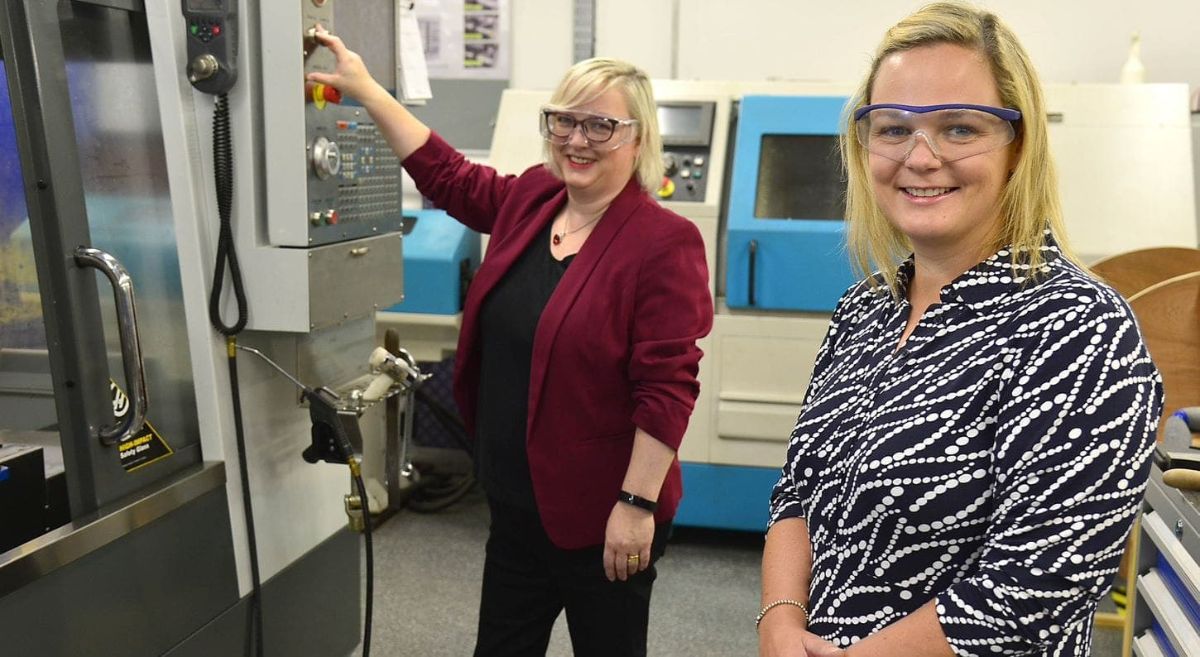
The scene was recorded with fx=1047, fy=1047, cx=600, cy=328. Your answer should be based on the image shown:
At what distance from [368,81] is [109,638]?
102 cm

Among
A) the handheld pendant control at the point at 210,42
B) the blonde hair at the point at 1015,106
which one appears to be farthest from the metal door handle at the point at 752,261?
the blonde hair at the point at 1015,106

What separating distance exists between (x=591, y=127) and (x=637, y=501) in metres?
0.63

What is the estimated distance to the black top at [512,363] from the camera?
1755 millimetres

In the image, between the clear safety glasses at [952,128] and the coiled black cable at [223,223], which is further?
the coiled black cable at [223,223]

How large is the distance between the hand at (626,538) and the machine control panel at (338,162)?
72 centimetres

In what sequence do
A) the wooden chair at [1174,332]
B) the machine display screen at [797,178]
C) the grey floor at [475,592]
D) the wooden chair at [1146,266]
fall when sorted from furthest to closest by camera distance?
the machine display screen at [797,178]
the grey floor at [475,592]
the wooden chair at [1146,266]
the wooden chair at [1174,332]

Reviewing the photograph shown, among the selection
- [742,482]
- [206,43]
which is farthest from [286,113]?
[742,482]

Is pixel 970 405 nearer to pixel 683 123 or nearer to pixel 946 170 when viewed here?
pixel 946 170

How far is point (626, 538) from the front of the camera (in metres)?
1.72

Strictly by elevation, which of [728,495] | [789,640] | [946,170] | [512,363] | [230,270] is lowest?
[728,495]

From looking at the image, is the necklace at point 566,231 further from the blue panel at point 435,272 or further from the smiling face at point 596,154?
the blue panel at point 435,272

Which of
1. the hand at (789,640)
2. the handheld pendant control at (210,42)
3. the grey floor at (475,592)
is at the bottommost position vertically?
the grey floor at (475,592)

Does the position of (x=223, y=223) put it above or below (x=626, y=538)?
above

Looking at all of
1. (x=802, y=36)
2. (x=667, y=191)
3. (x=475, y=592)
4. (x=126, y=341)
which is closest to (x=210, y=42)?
(x=126, y=341)
